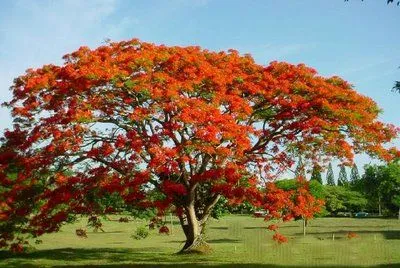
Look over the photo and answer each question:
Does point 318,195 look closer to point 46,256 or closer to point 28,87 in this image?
point 46,256

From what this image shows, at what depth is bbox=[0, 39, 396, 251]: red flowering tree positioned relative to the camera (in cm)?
2122

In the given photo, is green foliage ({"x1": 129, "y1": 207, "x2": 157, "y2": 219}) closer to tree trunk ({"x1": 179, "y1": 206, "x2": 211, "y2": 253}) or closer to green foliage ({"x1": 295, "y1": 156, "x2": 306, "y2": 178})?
tree trunk ({"x1": 179, "y1": 206, "x2": 211, "y2": 253})

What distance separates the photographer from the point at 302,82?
2447 cm

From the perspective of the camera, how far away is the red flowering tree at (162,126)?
21.2 m

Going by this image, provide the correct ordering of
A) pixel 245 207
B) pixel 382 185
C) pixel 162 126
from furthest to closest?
pixel 382 185
pixel 245 207
pixel 162 126

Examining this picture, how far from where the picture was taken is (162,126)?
2267 cm

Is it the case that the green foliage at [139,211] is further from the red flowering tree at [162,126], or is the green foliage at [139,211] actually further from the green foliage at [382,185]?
the green foliage at [382,185]

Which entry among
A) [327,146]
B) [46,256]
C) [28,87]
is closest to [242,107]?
[327,146]

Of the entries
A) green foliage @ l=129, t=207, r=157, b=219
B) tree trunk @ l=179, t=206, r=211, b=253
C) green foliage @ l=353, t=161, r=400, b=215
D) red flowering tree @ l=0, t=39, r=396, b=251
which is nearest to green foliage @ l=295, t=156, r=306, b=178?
red flowering tree @ l=0, t=39, r=396, b=251

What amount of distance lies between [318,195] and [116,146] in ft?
146

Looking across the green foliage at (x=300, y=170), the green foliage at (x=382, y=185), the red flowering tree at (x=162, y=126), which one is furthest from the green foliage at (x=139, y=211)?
the green foliage at (x=382, y=185)

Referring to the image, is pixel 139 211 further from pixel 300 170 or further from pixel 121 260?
pixel 300 170

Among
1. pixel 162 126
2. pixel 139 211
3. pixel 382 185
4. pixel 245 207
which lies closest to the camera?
pixel 162 126

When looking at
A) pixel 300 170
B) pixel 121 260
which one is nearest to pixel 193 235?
pixel 121 260
